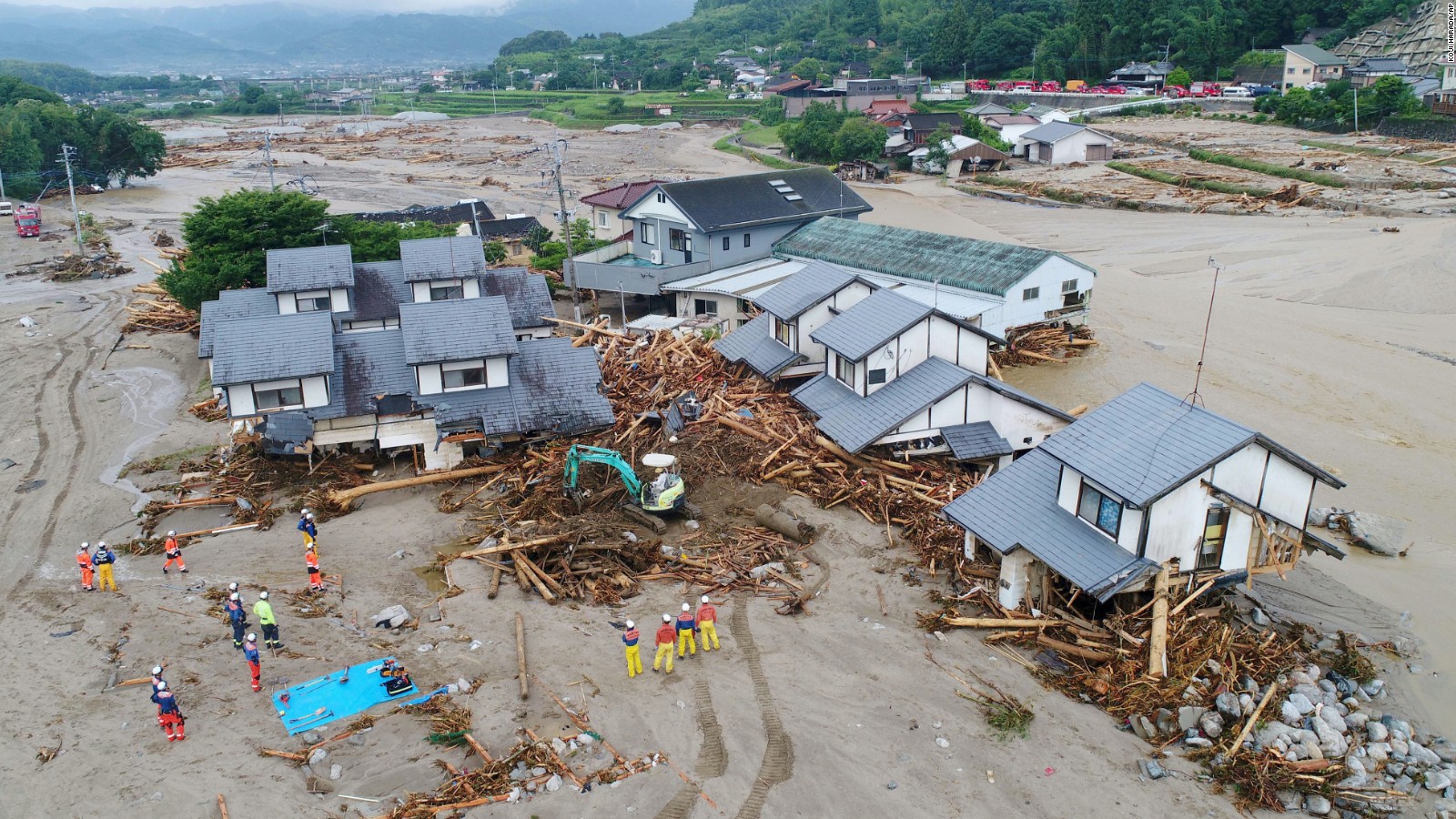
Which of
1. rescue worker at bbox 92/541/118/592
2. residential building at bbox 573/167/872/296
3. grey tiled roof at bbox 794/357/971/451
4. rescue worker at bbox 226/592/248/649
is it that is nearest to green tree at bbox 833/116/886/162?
residential building at bbox 573/167/872/296

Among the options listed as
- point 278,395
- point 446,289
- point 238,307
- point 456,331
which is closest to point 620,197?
point 446,289

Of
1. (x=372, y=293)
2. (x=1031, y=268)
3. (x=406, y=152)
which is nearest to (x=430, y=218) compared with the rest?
(x=372, y=293)

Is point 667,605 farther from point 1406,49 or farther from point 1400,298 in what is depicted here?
point 1406,49

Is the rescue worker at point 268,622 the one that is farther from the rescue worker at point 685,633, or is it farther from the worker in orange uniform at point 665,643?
the rescue worker at point 685,633

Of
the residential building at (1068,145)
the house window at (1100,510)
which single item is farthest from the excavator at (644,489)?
the residential building at (1068,145)

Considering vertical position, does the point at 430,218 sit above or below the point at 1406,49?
below

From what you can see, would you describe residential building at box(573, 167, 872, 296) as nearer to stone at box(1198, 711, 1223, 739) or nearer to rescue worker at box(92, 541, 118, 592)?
rescue worker at box(92, 541, 118, 592)
